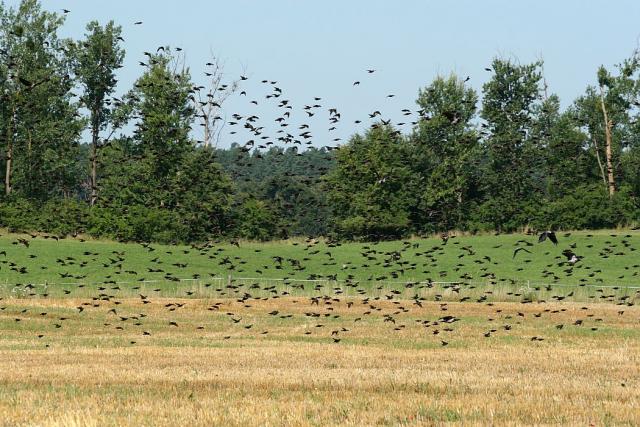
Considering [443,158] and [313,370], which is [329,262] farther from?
[313,370]

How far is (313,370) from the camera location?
2275cm

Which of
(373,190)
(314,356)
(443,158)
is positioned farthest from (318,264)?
(314,356)

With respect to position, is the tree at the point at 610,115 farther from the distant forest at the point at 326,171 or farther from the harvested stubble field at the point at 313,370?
the harvested stubble field at the point at 313,370

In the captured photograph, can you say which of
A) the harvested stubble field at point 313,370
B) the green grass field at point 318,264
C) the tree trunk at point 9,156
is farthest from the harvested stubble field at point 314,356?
the tree trunk at point 9,156

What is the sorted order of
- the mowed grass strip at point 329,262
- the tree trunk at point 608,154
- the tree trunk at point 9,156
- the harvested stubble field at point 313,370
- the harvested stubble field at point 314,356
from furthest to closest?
the tree trunk at point 9,156
the tree trunk at point 608,154
the mowed grass strip at point 329,262
the harvested stubble field at point 314,356
the harvested stubble field at point 313,370

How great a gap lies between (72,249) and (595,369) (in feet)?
216

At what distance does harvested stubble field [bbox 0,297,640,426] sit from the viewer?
15.9 metres

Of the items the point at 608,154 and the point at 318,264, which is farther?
the point at 608,154

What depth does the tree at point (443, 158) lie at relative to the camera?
105 metres

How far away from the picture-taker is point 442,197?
343 feet

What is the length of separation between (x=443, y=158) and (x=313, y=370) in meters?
91.6

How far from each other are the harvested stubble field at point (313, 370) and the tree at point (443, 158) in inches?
2438

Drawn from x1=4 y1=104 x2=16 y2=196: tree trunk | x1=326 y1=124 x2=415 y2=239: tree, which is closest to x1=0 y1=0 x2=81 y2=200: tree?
x1=4 y1=104 x2=16 y2=196: tree trunk

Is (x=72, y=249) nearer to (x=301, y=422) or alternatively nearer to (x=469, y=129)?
(x=469, y=129)
